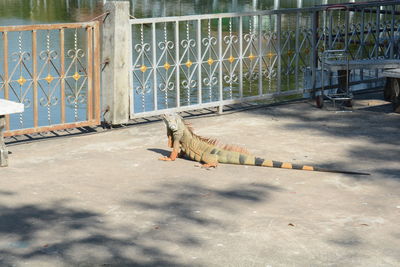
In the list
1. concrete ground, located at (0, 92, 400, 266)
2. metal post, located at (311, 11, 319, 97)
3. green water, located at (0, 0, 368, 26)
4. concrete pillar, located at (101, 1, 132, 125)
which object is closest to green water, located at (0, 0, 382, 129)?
green water, located at (0, 0, 368, 26)

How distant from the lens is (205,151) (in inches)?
349

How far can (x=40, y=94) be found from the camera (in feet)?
49.1

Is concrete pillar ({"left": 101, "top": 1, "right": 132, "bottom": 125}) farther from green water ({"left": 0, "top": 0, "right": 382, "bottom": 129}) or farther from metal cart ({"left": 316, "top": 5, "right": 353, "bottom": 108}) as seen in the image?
green water ({"left": 0, "top": 0, "right": 382, "bottom": 129})

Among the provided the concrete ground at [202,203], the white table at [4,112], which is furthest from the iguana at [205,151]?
the white table at [4,112]

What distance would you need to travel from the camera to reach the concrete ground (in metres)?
6.17

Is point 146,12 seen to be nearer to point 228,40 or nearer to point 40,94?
point 40,94

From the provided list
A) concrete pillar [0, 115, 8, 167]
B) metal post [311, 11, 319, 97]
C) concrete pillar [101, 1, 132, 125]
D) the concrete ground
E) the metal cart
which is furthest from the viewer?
metal post [311, 11, 319, 97]

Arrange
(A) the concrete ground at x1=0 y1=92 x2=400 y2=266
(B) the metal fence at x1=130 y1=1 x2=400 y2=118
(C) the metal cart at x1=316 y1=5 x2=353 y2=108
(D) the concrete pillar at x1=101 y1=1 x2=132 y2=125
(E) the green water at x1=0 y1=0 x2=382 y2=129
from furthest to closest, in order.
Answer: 1. (E) the green water at x1=0 y1=0 x2=382 y2=129
2. (C) the metal cart at x1=316 y1=5 x2=353 y2=108
3. (B) the metal fence at x1=130 y1=1 x2=400 y2=118
4. (D) the concrete pillar at x1=101 y1=1 x2=132 y2=125
5. (A) the concrete ground at x1=0 y1=92 x2=400 y2=266

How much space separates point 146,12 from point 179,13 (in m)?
1.50

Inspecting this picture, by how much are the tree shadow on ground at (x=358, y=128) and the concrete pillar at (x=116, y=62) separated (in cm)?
209

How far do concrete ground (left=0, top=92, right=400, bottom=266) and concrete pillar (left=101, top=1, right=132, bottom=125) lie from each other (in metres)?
0.30

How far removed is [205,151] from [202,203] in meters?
1.50

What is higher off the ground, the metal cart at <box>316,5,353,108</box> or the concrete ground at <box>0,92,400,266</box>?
the metal cart at <box>316,5,353,108</box>

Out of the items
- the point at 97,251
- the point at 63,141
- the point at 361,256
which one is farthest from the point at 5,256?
the point at 63,141
